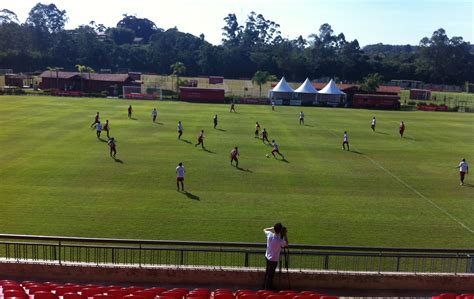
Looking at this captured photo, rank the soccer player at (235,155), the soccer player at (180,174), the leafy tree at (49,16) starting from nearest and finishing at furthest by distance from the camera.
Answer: the soccer player at (180,174), the soccer player at (235,155), the leafy tree at (49,16)

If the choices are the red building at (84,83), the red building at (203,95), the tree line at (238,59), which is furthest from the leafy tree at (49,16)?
the red building at (203,95)

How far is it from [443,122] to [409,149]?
2031 cm

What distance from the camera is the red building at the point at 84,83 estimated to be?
242ft

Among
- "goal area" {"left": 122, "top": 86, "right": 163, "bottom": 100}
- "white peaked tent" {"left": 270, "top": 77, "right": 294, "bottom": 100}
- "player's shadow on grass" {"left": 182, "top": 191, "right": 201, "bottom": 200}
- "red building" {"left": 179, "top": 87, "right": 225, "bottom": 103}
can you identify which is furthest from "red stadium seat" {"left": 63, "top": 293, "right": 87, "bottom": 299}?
"white peaked tent" {"left": 270, "top": 77, "right": 294, "bottom": 100}

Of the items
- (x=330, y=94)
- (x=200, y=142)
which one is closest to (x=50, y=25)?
(x=330, y=94)

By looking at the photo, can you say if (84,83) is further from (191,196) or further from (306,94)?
(191,196)

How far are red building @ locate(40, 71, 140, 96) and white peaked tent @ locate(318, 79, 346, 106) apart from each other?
29.6 m

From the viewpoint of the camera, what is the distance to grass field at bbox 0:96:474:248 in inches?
648

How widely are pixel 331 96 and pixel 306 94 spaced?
353cm

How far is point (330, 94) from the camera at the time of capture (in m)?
66.6

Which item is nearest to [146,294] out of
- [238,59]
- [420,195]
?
[420,195]

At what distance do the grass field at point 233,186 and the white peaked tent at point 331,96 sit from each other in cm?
2691

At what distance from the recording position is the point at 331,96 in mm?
67125

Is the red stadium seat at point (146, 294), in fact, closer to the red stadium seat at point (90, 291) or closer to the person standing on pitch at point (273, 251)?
the red stadium seat at point (90, 291)
